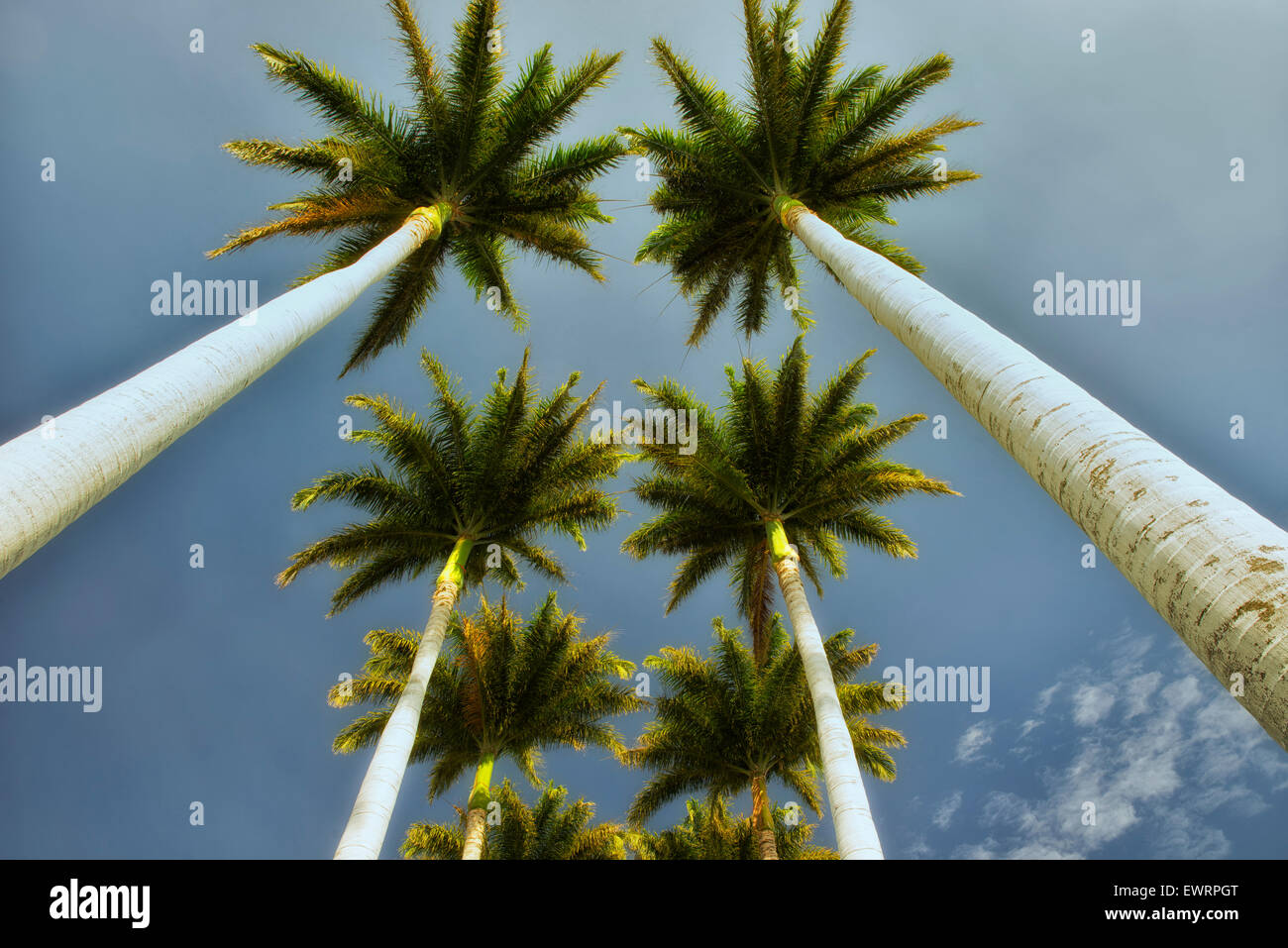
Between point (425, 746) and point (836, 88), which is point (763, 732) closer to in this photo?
point (425, 746)

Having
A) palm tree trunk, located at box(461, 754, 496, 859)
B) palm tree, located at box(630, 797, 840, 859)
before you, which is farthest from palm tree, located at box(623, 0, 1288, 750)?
palm tree, located at box(630, 797, 840, 859)

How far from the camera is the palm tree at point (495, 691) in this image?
1798 centimetres

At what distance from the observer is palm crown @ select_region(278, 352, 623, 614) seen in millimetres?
15484

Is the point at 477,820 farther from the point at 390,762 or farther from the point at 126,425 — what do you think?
the point at 126,425

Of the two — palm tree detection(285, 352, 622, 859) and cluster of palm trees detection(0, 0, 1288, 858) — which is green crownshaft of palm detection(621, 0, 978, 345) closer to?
cluster of palm trees detection(0, 0, 1288, 858)

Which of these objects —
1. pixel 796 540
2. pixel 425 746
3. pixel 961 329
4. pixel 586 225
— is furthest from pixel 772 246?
pixel 425 746

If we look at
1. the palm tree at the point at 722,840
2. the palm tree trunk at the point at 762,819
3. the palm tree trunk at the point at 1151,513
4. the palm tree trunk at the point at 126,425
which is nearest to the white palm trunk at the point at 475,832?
the palm tree at the point at 722,840

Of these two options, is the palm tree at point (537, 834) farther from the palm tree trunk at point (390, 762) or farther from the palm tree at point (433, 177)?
the palm tree at point (433, 177)

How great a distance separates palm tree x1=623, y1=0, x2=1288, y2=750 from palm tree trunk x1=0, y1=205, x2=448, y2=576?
6.74 m

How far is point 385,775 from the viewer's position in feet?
33.2

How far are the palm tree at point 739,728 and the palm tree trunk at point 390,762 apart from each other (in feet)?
25.9

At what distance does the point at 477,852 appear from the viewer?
16.5 meters

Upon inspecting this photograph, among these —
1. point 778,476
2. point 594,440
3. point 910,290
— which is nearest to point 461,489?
point 594,440

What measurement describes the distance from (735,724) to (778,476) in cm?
815
